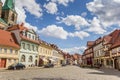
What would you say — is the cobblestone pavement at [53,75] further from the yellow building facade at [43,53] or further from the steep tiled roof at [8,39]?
the yellow building facade at [43,53]

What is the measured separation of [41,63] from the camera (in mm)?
64562

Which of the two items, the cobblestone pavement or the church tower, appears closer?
the cobblestone pavement

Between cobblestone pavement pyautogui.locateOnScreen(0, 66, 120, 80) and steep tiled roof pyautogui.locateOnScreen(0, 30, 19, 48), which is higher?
steep tiled roof pyautogui.locateOnScreen(0, 30, 19, 48)

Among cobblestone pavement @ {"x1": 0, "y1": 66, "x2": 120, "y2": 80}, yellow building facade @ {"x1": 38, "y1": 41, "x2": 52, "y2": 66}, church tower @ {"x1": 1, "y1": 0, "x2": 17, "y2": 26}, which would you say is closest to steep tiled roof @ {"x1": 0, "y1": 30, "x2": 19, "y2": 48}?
yellow building facade @ {"x1": 38, "y1": 41, "x2": 52, "y2": 66}

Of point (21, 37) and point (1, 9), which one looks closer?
point (21, 37)

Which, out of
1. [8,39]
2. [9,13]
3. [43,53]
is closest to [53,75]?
[8,39]

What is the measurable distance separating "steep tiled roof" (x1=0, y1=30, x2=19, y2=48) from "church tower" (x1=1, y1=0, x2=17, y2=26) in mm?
49558

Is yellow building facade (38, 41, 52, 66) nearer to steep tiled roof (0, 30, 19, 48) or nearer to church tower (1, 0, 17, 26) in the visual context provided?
steep tiled roof (0, 30, 19, 48)

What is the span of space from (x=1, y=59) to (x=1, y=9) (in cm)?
6140

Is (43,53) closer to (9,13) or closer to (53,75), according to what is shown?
(9,13)

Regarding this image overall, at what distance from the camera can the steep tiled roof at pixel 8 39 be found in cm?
4634

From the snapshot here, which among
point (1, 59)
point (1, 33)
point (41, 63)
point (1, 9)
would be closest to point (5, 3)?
point (1, 9)

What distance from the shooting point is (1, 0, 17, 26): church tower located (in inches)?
3971

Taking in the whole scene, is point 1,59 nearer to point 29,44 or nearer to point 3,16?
point 29,44
